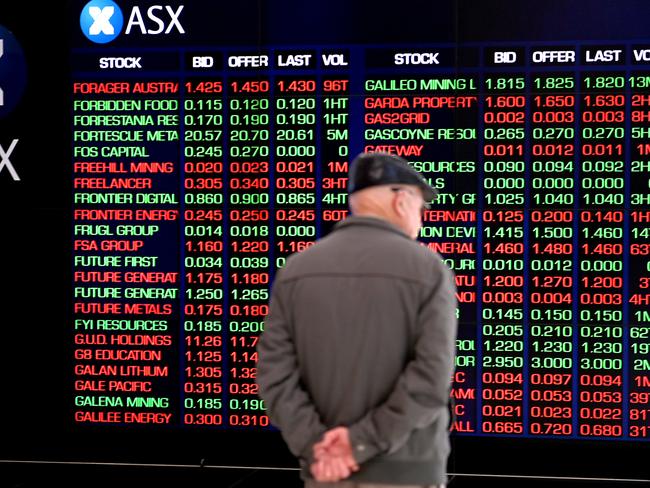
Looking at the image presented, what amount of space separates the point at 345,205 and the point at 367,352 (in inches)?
95.1

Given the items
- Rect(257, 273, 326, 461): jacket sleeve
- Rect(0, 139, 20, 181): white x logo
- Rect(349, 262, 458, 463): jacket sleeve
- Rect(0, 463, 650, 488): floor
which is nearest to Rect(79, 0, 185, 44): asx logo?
Rect(0, 139, 20, 181): white x logo

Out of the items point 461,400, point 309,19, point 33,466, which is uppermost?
point 309,19

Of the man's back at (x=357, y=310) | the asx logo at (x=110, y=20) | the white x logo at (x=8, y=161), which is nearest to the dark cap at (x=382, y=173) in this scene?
the man's back at (x=357, y=310)

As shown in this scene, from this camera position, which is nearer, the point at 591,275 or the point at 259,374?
the point at 259,374

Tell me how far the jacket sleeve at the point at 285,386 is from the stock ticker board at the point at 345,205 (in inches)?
90.8

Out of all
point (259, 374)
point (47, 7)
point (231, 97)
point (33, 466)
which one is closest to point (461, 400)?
point (231, 97)

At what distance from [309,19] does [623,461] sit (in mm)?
2509

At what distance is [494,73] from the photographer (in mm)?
4480

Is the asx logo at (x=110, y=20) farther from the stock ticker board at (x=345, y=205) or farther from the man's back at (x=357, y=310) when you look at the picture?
the man's back at (x=357, y=310)

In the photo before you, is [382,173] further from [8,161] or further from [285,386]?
[8,161]

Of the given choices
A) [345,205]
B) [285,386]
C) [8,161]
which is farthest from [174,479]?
[285,386]

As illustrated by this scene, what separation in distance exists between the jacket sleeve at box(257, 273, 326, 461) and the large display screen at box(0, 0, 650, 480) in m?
2.31

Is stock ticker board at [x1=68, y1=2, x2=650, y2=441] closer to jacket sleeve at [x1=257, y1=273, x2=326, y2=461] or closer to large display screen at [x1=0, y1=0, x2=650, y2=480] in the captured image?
large display screen at [x1=0, y1=0, x2=650, y2=480]

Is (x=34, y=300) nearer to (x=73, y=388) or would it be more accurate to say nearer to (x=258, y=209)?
(x=73, y=388)
